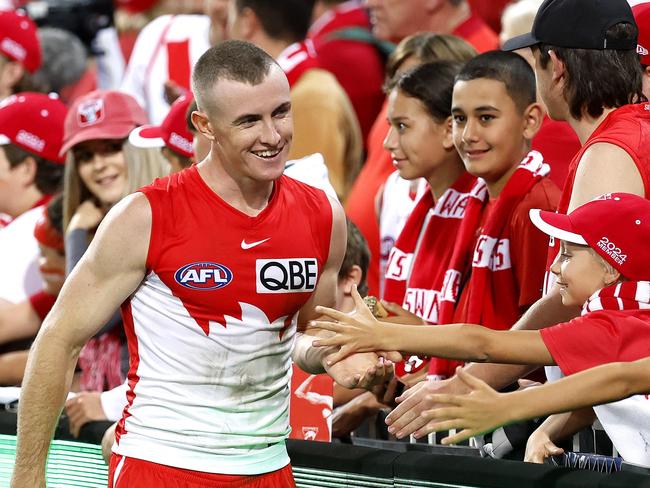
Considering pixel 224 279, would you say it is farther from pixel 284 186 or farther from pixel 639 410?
pixel 639 410

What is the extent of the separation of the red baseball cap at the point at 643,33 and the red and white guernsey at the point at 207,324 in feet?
4.64

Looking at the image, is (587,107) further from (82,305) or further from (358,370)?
(82,305)

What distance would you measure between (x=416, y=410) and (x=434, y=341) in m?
0.22

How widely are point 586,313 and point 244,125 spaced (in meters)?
1.11

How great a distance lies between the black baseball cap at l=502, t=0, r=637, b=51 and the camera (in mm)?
3896

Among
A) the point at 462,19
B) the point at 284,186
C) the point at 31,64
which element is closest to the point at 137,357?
the point at 284,186

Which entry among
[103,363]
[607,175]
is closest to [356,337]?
[607,175]

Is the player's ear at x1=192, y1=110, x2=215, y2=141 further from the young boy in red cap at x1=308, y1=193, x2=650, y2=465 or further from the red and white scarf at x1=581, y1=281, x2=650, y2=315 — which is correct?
the red and white scarf at x1=581, y1=281, x2=650, y2=315

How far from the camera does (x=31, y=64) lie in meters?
8.27

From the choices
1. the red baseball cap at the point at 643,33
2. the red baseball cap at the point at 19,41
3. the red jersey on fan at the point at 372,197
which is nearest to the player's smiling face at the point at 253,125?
the red baseball cap at the point at 643,33

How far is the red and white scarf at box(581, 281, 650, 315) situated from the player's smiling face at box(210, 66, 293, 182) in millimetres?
982

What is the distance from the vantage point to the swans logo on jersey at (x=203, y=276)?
354 centimetres

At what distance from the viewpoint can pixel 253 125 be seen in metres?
3.62

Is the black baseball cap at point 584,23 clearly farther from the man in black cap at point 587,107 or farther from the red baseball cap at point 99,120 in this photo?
the red baseball cap at point 99,120
